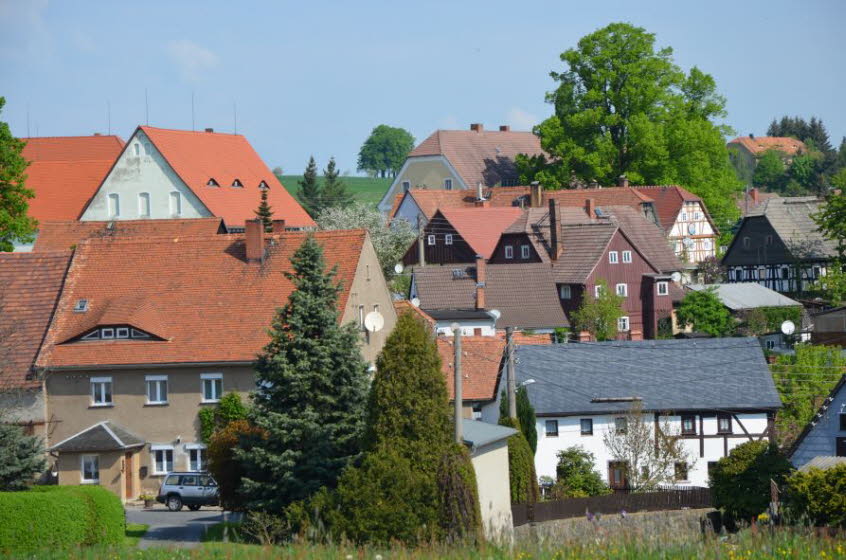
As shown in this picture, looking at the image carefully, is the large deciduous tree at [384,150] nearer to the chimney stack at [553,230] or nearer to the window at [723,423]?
the chimney stack at [553,230]

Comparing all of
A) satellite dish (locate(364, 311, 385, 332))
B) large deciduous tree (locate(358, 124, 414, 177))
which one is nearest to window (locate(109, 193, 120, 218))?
satellite dish (locate(364, 311, 385, 332))

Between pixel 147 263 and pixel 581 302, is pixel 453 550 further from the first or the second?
pixel 581 302

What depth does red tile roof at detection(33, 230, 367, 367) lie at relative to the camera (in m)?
38.2

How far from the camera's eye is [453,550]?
16.0m

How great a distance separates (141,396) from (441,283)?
2490 centimetres

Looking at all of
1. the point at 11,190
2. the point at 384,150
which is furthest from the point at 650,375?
the point at 384,150

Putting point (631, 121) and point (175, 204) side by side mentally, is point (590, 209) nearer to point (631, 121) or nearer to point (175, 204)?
point (631, 121)

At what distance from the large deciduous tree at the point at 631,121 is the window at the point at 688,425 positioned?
120 feet

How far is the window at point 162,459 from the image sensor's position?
38156 mm

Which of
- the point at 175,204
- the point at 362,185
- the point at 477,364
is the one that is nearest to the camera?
the point at 477,364

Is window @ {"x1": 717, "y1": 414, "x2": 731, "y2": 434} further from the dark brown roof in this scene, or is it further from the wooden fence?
the dark brown roof

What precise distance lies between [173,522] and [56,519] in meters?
7.62

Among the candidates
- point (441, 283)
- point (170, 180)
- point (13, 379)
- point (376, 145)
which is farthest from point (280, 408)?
point (376, 145)

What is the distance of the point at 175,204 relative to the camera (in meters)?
70.0
